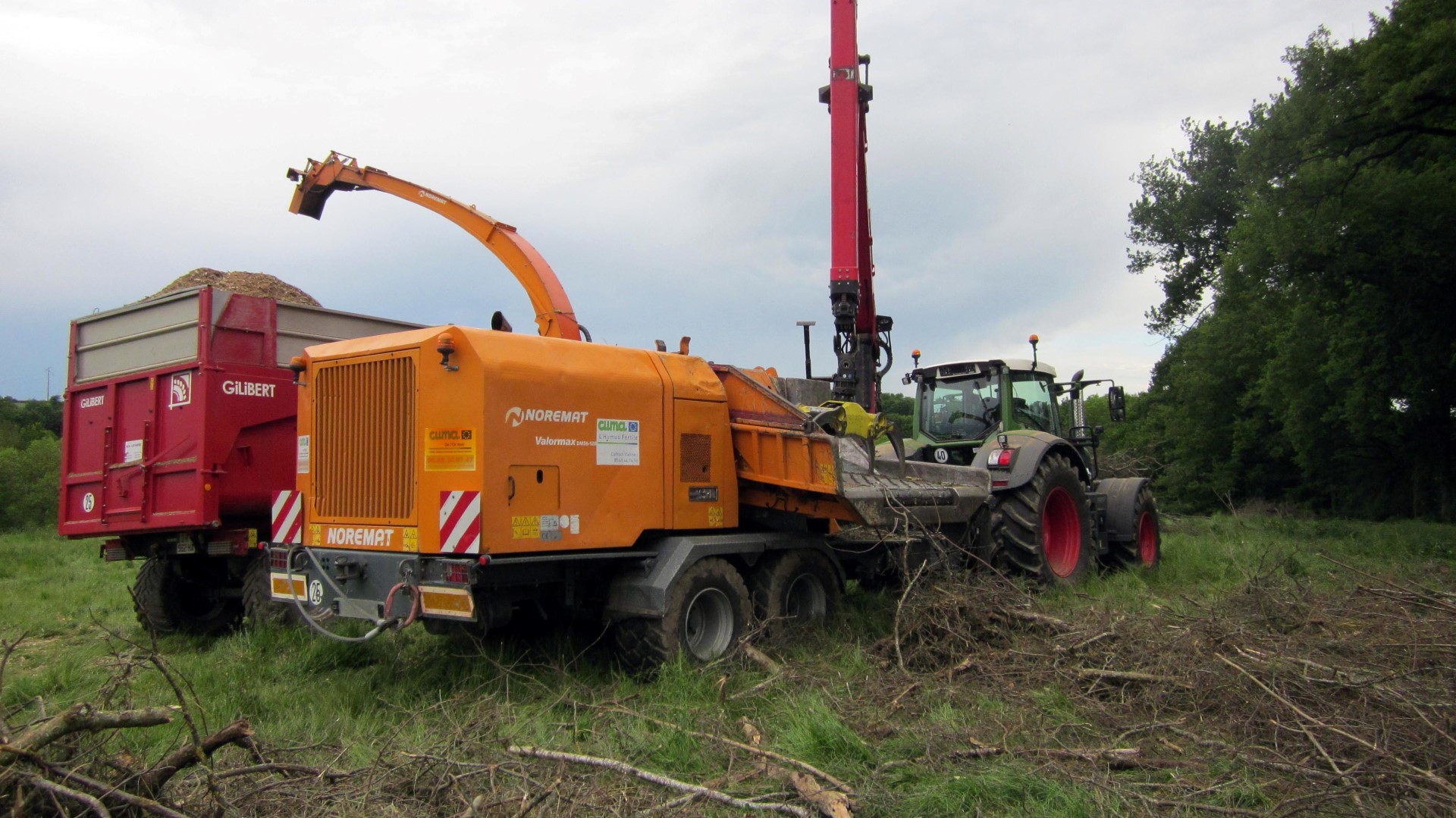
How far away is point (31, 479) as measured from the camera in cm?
2077

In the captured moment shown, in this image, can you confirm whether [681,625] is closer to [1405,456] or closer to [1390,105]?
[1390,105]

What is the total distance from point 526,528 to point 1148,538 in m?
8.44

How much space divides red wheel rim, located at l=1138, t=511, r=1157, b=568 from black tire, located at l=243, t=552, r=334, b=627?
28.9 feet

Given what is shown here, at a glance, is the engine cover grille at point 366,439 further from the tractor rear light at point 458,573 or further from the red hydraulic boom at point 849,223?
the red hydraulic boom at point 849,223

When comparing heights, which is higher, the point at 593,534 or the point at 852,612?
the point at 593,534

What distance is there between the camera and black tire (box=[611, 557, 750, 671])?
20.5ft

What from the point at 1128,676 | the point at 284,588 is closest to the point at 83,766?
the point at 284,588

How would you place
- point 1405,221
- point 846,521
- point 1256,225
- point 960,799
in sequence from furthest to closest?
1. point 1256,225
2. point 1405,221
3. point 846,521
4. point 960,799

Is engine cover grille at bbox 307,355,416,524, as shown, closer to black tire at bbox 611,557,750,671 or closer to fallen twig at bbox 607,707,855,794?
black tire at bbox 611,557,750,671

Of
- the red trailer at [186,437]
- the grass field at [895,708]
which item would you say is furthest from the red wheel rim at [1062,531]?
the red trailer at [186,437]

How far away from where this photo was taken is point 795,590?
7645 millimetres

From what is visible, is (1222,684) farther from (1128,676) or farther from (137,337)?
(137,337)

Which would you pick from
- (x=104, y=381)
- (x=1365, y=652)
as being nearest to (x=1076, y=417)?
(x=1365, y=652)

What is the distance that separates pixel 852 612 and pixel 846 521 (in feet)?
2.53
